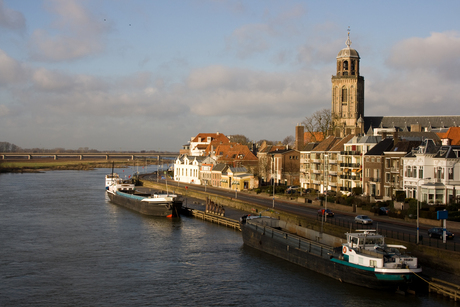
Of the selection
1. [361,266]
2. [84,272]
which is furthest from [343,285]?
[84,272]

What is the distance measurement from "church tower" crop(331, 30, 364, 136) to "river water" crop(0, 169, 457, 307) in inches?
3423

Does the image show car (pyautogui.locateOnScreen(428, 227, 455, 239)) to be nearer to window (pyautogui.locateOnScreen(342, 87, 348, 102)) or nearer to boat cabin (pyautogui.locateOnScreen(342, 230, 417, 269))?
boat cabin (pyautogui.locateOnScreen(342, 230, 417, 269))

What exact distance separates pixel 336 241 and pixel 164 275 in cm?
1713

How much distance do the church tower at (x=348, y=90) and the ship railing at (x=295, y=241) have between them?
9153 centimetres

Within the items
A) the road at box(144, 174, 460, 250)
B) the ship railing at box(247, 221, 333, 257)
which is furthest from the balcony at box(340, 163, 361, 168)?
the ship railing at box(247, 221, 333, 257)

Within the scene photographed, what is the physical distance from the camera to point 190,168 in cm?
12050

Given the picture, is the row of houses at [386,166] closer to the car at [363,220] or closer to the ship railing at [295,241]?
the car at [363,220]

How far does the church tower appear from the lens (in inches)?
5477

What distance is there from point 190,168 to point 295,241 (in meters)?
75.8

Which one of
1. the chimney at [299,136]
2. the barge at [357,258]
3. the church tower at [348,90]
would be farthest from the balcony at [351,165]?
the church tower at [348,90]

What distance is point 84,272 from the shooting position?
132 feet

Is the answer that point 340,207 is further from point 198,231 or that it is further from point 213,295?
point 213,295

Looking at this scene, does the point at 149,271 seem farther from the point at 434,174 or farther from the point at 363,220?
the point at 434,174

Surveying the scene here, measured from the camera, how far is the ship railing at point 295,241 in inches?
1656
